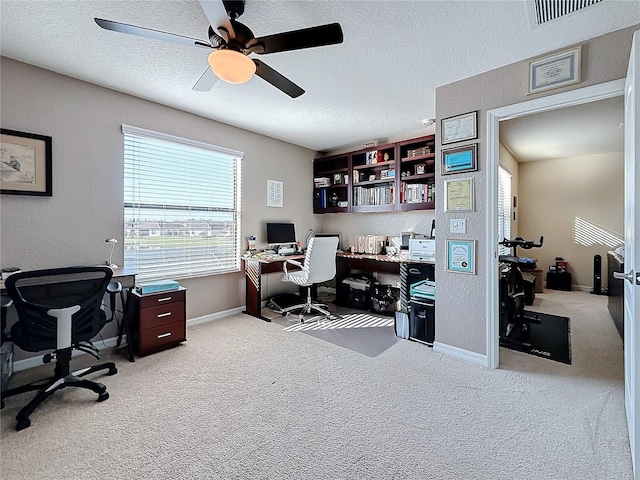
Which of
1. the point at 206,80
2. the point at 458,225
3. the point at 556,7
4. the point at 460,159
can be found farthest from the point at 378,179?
the point at 206,80

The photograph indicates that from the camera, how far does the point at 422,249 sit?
3402 millimetres

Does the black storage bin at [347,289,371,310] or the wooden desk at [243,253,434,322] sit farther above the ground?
the wooden desk at [243,253,434,322]

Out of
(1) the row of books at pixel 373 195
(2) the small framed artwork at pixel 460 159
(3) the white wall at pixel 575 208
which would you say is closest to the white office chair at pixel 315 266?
(1) the row of books at pixel 373 195

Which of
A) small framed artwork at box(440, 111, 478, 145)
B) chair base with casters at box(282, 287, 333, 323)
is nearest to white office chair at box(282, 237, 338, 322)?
chair base with casters at box(282, 287, 333, 323)

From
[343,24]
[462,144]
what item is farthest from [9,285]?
[462,144]

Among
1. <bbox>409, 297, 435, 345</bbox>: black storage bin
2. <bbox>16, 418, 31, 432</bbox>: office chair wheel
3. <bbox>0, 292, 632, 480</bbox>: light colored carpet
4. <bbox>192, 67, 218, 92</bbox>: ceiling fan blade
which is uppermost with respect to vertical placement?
<bbox>192, 67, 218, 92</bbox>: ceiling fan blade

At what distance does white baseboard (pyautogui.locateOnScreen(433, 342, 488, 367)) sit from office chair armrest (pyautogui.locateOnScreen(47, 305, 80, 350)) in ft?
9.50

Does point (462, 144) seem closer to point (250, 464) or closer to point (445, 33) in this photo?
point (445, 33)

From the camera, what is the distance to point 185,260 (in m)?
3.34

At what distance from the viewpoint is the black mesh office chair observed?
1732 millimetres

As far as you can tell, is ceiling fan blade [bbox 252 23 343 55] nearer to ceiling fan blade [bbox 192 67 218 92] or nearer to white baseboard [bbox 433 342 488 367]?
ceiling fan blade [bbox 192 67 218 92]

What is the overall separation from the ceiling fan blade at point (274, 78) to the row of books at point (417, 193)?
7.15ft

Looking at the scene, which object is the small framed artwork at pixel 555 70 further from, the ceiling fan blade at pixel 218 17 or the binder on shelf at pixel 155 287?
the binder on shelf at pixel 155 287

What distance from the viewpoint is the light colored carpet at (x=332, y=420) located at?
1397mm
